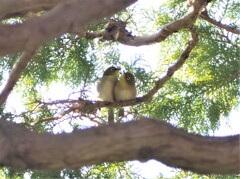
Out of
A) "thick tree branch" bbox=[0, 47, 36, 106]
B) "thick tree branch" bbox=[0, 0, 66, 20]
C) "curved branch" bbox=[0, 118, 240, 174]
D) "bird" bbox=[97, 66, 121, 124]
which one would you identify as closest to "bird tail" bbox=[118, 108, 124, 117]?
"bird" bbox=[97, 66, 121, 124]

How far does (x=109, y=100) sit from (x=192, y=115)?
1.24ft

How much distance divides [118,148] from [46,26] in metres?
0.22

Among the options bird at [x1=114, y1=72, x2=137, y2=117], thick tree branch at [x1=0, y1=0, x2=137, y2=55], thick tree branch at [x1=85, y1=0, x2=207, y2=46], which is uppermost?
thick tree branch at [x1=85, y1=0, x2=207, y2=46]

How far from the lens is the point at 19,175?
2.32 metres

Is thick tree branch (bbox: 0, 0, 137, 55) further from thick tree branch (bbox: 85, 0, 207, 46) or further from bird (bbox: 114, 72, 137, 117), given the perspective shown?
bird (bbox: 114, 72, 137, 117)

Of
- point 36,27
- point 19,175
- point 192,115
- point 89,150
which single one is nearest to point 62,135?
point 89,150

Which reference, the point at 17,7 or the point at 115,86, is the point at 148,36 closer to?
the point at 115,86

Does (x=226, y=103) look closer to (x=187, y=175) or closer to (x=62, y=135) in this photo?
(x=187, y=175)

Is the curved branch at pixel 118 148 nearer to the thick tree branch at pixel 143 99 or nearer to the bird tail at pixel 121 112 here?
the thick tree branch at pixel 143 99

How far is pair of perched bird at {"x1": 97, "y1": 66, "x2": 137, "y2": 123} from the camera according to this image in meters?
2.74

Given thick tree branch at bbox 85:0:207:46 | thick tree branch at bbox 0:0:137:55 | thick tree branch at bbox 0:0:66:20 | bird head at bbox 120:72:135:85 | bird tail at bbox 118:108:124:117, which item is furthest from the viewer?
bird head at bbox 120:72:135:85

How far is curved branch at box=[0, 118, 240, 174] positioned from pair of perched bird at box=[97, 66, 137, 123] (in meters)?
1.69

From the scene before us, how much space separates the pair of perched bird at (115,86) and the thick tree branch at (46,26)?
174cm

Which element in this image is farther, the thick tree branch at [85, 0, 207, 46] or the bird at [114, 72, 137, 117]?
the bird at [114, 72, 137, 117]
